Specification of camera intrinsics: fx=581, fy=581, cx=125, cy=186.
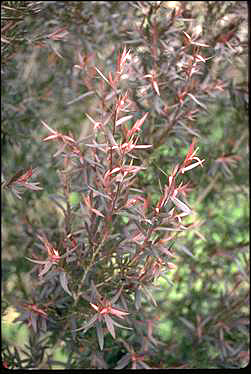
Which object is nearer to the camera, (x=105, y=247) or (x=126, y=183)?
(x=126, y=183)

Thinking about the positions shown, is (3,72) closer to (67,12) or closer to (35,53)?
(67,12)

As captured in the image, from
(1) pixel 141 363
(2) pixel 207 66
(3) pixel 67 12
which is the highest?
(3) pixel 67 12

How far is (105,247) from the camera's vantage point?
2.37 m

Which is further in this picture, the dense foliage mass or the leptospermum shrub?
the dense foliage mass

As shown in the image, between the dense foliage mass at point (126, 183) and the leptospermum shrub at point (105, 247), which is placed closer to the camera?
the leptospermum shrub at point (105, 247)

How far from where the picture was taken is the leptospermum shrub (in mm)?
2029

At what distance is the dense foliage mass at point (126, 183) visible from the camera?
216 cm

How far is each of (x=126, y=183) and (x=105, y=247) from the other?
15.4 inches

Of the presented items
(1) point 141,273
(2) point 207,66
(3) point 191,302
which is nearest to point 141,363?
(1) point 141,273

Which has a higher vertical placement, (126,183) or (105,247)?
(126,183)

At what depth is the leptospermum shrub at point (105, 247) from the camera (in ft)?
6.66

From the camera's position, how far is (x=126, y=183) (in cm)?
209

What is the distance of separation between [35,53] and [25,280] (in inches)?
61.6

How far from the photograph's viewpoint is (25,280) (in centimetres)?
398
